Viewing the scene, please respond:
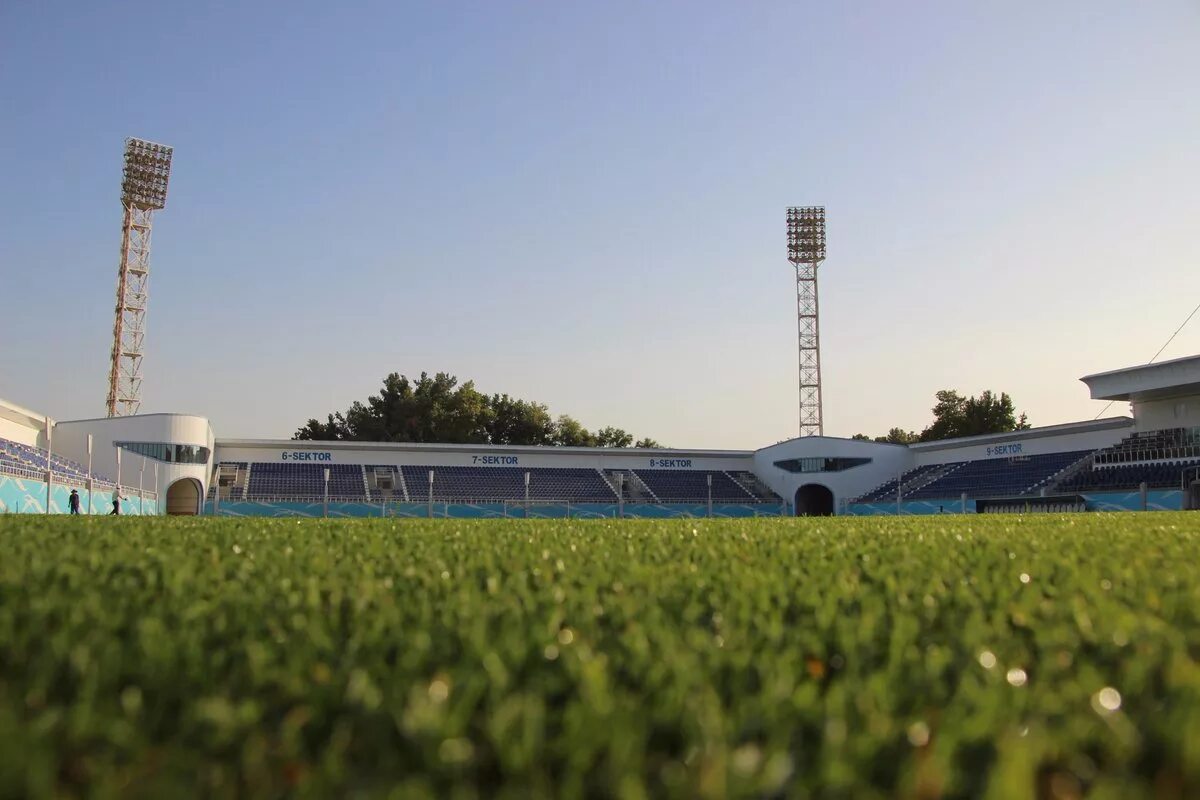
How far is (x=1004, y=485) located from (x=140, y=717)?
4766cm

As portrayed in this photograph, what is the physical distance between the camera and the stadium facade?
39.1 metres

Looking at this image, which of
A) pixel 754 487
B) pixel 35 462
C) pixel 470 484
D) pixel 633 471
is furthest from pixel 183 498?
pixel 754 487

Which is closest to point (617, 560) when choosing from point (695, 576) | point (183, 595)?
point (695, 576)

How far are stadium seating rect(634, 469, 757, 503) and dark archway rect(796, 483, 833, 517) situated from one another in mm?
2835

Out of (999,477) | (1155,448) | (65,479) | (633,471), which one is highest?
(1155,448)

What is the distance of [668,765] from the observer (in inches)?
60.0

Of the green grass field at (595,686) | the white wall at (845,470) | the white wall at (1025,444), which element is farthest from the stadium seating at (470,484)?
the green grass field at (595,686)

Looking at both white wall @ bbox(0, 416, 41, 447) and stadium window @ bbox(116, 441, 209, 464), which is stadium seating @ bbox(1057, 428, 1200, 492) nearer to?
stadium window @ bbox(116, 441, 209, 464)

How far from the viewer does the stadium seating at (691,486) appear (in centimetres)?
5303

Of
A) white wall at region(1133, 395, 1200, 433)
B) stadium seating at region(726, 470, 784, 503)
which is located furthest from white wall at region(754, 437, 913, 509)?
white wall at region(1133, 395, 1200, 433)

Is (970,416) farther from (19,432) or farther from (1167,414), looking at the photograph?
(19,432)

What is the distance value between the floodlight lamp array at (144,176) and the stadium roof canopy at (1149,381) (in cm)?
4859

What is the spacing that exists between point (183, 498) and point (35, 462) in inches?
543

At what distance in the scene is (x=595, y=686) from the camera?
1876 mm
